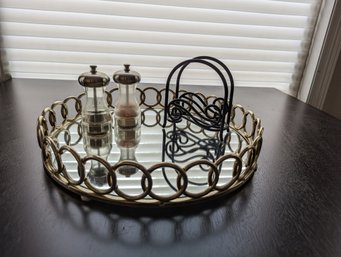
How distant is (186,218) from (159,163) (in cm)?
9

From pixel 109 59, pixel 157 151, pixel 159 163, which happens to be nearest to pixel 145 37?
pixel 109 59

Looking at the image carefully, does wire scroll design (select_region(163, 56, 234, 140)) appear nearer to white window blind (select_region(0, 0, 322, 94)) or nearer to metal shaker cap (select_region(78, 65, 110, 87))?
metal shaker cap (select_region(78, 65, 110, 87))

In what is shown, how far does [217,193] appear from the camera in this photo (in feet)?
1.43

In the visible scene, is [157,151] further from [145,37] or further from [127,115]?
[145,37]

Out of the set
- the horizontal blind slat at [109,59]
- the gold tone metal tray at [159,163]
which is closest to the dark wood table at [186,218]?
the gold tone metal tray at [159,163]

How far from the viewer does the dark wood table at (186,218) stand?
0.34 meters

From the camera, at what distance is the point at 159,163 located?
386 mm

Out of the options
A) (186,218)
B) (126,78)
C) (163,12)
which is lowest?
(186,218)

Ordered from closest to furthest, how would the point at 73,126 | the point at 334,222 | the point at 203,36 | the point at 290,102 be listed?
the point at 334,222
the point at 73,126
the point at 290,102
the point at 203,36

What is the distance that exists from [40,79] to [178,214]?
3.06ft

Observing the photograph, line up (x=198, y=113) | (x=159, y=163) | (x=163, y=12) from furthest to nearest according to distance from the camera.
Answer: (x=163, y=12), (x=198, y=113), (x=159, y=163)

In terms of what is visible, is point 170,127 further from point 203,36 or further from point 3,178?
point 203,36

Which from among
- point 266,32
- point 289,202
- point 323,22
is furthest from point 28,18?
point 323,22

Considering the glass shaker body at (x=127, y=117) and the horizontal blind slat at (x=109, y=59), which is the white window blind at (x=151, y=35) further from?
the glass shaker body at (x=127, y=117)
